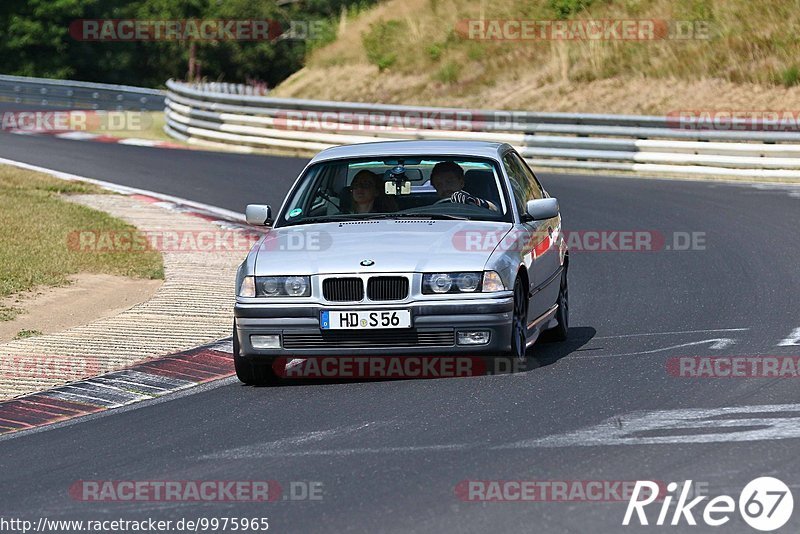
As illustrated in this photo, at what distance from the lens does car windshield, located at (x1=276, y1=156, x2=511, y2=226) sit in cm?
1024

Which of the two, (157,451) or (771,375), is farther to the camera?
(771,375)

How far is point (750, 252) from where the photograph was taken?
51.7ft

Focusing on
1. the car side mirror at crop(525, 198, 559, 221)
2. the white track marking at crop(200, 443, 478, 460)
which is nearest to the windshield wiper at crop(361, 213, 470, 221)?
the car side mirror at crop(525, 198, 559, 221)

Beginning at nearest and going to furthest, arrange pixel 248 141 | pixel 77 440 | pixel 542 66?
pixel 77 440
pixel 248 141
pixel 542 66

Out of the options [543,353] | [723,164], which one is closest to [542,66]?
[723,164]

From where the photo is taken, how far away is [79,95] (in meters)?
41.8

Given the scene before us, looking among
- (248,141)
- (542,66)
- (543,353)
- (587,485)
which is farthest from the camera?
(542,66)

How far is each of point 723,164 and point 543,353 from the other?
47.7ft

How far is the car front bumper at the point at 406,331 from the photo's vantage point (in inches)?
355

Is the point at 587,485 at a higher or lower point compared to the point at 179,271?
higher

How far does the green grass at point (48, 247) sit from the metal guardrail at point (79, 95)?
64.2ft

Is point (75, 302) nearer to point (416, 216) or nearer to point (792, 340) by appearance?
point (416, 216)

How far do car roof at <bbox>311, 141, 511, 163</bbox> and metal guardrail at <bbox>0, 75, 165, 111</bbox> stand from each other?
A: 97.3ft

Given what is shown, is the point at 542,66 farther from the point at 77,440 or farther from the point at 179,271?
the point at 77,440
